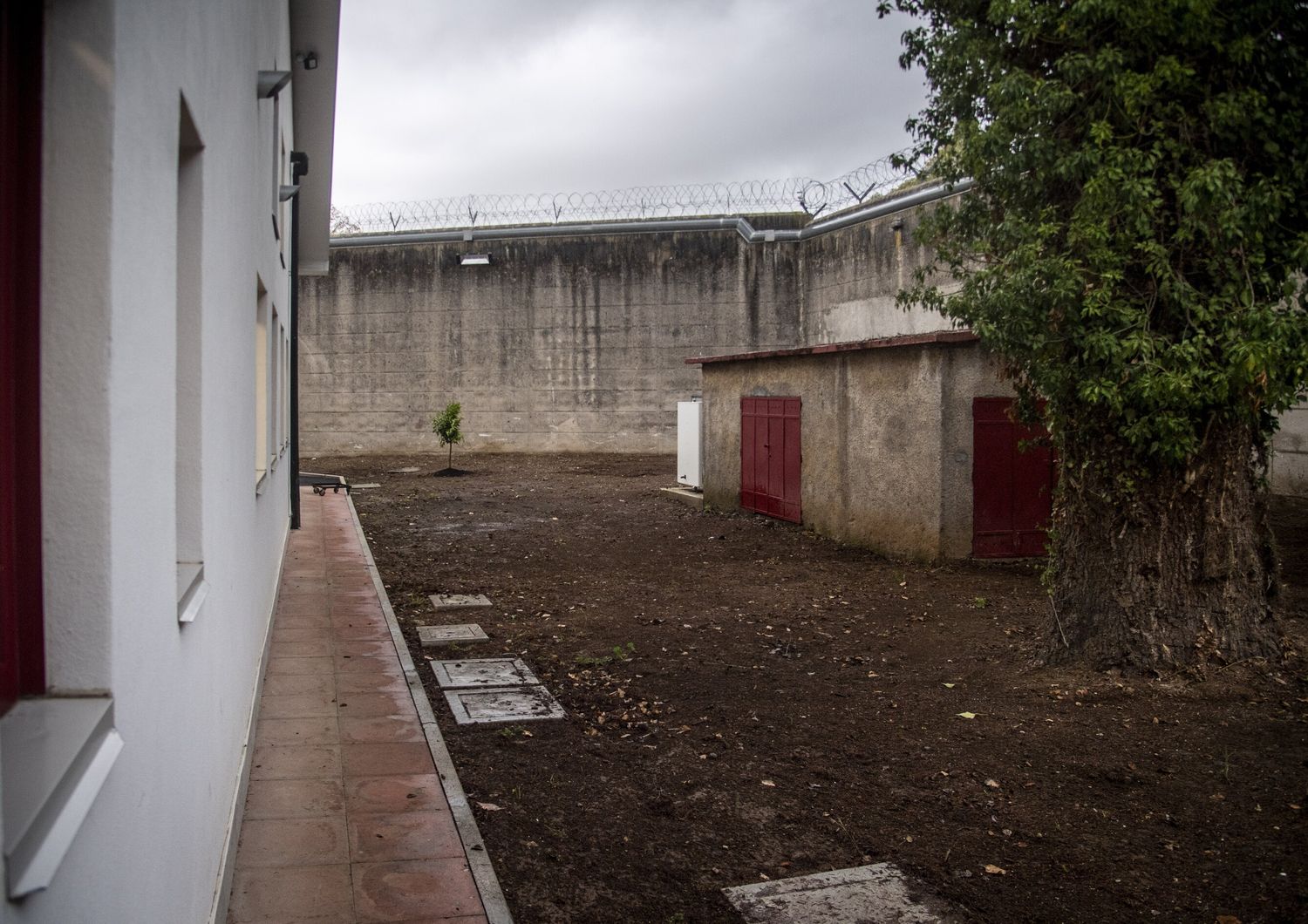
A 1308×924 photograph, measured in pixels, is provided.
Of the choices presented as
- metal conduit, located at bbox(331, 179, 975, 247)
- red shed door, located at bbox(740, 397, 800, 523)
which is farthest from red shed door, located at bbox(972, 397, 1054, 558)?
metal conduit, located at bbox(331, 179, 975, 247)

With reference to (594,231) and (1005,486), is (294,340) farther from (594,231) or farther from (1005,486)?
(594,231)

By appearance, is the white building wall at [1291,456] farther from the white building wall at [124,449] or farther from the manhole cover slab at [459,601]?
the white building wall at [124,449]

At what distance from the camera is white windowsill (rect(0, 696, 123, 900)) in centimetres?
143

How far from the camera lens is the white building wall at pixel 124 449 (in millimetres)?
1876

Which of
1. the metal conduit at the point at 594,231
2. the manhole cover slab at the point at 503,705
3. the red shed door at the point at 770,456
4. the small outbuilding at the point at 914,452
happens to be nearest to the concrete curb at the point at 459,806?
the manhole cover slab at the point at 503,705

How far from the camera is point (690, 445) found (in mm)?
16953

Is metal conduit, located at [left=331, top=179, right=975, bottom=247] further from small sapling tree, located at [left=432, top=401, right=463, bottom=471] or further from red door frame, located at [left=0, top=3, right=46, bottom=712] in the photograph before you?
red door frame, located at [left=0, top=3, right=46, bottom=712]

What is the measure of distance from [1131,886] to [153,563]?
3541 mm

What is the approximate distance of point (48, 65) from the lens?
1.86 metres

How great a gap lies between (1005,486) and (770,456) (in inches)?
152

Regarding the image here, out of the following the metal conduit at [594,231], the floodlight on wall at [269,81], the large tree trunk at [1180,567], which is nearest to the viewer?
the floodlight on wall at [269,81]

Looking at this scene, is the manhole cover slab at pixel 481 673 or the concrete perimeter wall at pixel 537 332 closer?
the manhole cover slab at pixel 481 673

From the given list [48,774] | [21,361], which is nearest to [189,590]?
[21,361]

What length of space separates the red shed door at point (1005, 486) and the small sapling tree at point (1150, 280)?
3.76 meters
